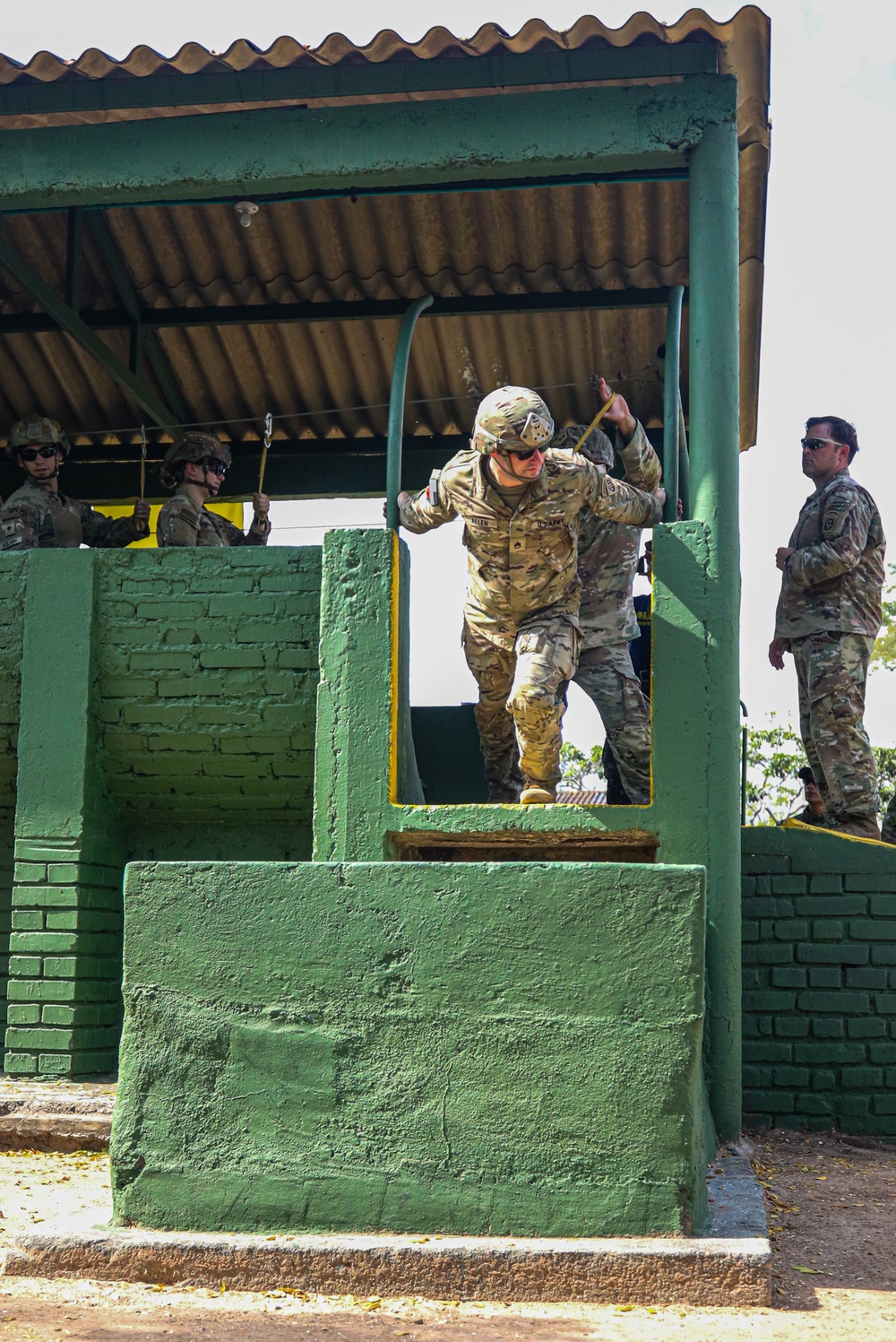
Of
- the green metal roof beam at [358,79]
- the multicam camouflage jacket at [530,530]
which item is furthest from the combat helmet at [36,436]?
the multicam camouflage jacket at [530,530]

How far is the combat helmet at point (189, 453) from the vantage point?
817 cm

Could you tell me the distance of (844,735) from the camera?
6648 millimetres

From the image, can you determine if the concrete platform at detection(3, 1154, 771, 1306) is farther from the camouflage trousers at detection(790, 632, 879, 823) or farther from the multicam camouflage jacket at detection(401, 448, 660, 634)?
the camouflage trousers at detection(790, 632, 879, 823)

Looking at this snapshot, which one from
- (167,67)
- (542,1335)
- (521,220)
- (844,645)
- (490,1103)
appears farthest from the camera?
(521,220)

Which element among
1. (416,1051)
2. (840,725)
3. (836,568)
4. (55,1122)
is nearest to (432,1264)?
(416,1051)

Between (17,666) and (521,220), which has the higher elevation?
(521,220)

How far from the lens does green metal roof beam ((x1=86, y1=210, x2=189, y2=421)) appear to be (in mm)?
8125

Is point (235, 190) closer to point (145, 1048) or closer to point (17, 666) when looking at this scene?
point (17, 666)

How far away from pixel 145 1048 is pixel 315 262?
5118mm

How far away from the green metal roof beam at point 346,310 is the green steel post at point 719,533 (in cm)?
189

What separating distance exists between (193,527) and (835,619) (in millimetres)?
3365

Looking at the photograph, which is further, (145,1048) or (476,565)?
(476,565)

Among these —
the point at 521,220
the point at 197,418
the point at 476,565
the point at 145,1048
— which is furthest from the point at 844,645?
the point at 197,418

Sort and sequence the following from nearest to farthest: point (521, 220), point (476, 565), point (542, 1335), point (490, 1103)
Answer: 1. point (542, 1335)
2. point (490, 1103)
3. point (476, 565)
4. point (521, 220)
